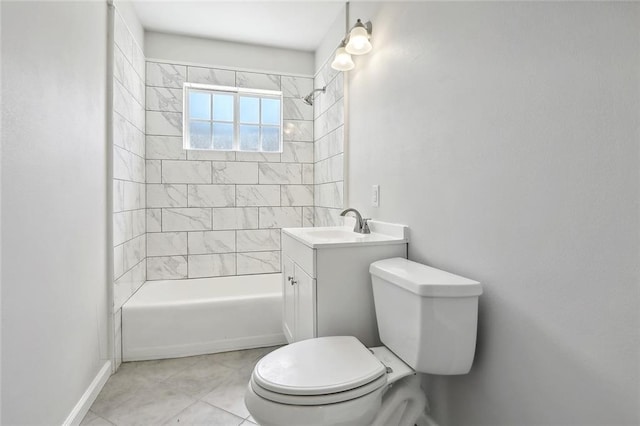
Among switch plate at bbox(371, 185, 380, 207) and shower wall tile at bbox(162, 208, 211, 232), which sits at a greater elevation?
switch plate at bbox(371, 185, 380, 207)

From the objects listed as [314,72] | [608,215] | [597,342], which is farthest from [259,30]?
[597,342]

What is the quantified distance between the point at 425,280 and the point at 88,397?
1.75 meters

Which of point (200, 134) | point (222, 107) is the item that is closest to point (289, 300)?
point (200, 134)

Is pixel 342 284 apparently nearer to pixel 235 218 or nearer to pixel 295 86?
pixel 235 218

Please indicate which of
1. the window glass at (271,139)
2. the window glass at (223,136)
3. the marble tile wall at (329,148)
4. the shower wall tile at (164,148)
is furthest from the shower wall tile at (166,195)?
the marble tile wall at (329,148)

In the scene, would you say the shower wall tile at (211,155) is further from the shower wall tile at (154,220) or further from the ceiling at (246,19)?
the ceiling at (246,19)

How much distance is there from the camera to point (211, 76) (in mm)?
2900

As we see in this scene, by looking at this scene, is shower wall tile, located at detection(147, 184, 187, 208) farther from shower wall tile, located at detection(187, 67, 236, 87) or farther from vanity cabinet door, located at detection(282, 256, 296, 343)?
vanity cabinet door, located at detection(282, 256, 296, 343)

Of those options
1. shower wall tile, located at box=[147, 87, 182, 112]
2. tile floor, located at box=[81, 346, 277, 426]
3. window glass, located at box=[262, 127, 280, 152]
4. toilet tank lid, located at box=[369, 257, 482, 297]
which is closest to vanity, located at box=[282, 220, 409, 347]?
toilet tank lid, located at box=[369, 257, 482, 297]

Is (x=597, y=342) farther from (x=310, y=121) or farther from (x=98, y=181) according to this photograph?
(x=310, y=121)

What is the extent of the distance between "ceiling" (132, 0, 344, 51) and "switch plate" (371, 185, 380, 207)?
139cm

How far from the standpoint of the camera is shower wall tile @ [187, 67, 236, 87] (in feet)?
9.35

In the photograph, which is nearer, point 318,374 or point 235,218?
point 318,374

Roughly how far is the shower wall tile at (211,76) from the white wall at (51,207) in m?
0.98
